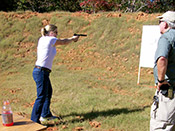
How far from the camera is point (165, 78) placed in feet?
8.25

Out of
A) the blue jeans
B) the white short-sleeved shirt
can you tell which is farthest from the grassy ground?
the white short-sleeved shirt

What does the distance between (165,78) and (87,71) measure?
23.5 feet

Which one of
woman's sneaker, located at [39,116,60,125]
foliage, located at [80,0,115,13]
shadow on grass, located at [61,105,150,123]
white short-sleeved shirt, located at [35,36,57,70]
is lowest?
shadow on grass, located at [61,105,150,123]

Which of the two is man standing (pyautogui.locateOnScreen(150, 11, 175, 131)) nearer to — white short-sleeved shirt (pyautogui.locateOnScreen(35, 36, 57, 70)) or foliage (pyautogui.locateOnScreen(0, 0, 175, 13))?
white short-sleeved shirt (pyautogui.locateOnScreen(35, 36, 57, 70))

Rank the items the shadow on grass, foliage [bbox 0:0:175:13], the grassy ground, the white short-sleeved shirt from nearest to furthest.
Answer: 1. the white short-sleeved shirt
2. the shadow on grass
3. the grassy ground
4. foliage [bbox 0:0:175:13]

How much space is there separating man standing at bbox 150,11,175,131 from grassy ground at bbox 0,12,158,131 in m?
1.37

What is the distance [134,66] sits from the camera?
395 inches

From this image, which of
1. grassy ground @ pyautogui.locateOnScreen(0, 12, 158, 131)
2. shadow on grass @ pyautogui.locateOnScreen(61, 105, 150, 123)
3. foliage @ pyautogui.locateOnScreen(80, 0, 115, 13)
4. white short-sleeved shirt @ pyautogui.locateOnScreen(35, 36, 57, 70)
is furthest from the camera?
foliage @ pyautogui.locateOnScreen(80, 0, 115, 13)

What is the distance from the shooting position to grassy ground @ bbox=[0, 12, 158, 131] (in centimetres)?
444

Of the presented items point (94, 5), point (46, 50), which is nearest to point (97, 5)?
point (94, 5)

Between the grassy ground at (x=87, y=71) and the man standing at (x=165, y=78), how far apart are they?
137 cm

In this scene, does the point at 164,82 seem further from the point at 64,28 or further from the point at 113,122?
the point at 64,28

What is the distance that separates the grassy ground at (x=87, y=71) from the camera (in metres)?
4.44

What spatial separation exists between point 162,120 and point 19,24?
13.0 metres
